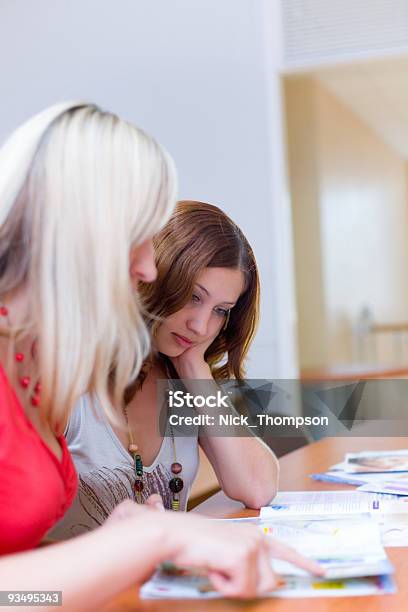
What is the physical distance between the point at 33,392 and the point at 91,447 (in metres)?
0.42

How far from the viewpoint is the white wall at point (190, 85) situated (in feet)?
11.6

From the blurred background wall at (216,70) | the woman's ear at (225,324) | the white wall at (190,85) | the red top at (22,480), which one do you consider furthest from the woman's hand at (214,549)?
the white wall at (190,85)

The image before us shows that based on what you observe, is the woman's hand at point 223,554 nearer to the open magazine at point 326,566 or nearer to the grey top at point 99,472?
the open magazine at point 326,566

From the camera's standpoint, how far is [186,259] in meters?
1.21

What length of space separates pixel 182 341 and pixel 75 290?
1.75 feet

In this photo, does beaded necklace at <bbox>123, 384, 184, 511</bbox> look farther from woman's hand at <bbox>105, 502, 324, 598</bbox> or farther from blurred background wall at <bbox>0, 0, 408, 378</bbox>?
blurred background wall at <bbox>0, 0, 408, 378</bbox>

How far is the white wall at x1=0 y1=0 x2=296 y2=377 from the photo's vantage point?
11.6 ft

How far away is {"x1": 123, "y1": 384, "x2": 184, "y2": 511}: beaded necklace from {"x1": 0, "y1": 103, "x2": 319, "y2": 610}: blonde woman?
16.2 inches

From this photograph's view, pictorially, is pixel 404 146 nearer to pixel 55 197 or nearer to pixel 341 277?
pixel 341 277

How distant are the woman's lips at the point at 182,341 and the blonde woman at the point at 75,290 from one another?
1.51 ft

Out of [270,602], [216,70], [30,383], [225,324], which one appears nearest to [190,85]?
[216,70]

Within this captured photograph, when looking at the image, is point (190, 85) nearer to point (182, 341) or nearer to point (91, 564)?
point (182, 341)

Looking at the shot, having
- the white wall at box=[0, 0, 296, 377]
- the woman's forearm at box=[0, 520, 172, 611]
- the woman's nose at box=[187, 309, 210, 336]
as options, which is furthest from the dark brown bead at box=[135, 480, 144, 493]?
the white wall at box=[0, 0, 296, 377]

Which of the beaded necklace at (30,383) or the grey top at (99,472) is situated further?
the grey top at (99,472)
